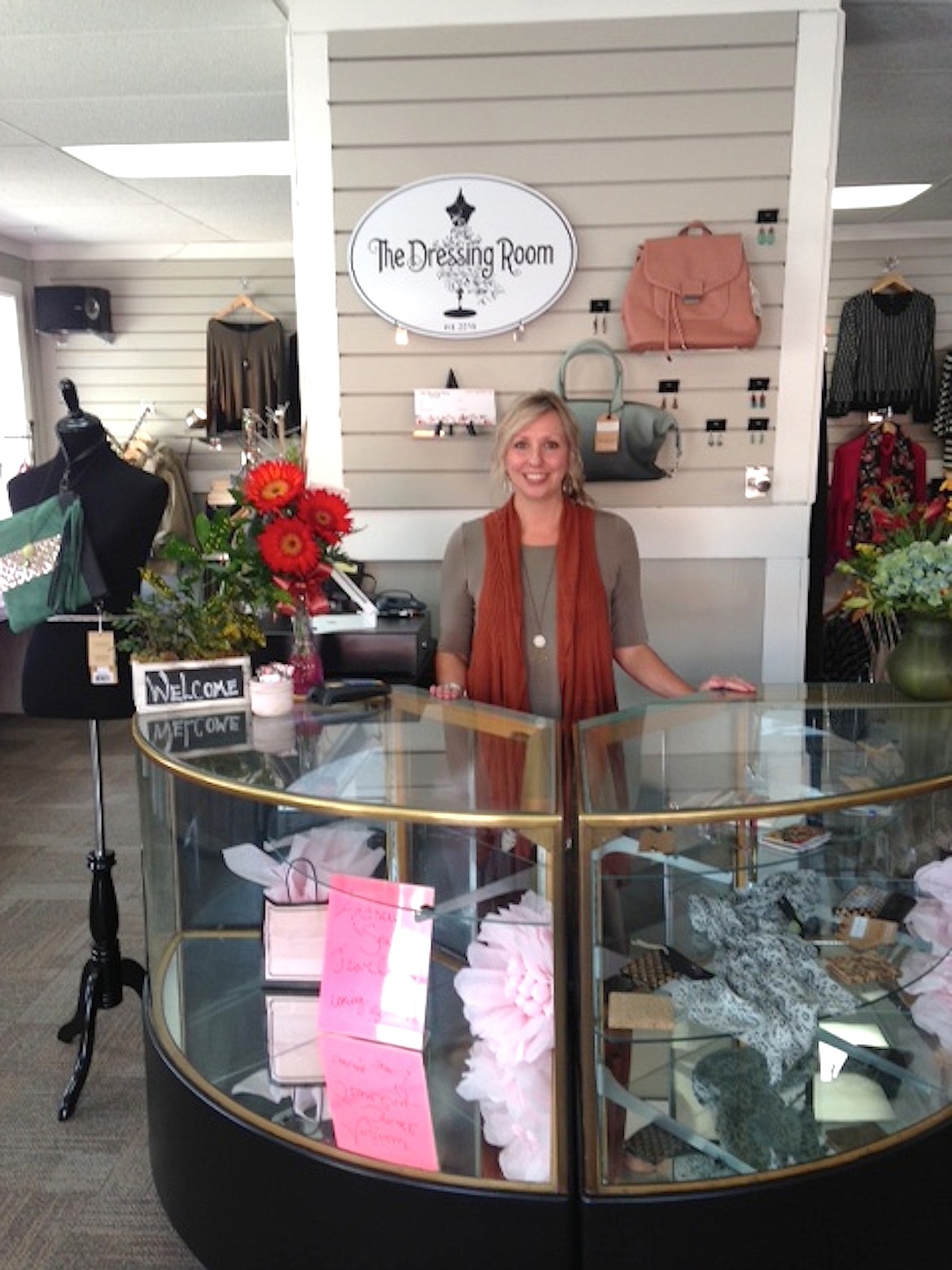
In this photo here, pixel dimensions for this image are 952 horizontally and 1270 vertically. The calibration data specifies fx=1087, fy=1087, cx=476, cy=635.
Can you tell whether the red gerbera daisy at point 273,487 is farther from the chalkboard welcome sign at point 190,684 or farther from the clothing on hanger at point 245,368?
the clothing on hanger at point 245,368

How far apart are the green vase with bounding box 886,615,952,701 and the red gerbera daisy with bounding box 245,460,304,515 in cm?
123

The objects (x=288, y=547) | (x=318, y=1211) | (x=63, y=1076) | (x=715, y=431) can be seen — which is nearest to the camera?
(x=318, y=1211)

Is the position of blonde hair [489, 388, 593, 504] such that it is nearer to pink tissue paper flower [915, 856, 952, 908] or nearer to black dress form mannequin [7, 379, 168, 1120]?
black dress form mannequin [7, 379, 168, 1120]

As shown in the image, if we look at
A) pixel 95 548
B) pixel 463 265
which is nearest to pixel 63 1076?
pixel 95 548

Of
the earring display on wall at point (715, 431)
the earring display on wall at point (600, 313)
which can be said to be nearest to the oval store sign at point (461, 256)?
the earring display on wall at point (600, 313)

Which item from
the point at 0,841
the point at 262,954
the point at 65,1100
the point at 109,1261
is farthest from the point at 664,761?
the point at 0,841

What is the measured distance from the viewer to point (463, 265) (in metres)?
3.21

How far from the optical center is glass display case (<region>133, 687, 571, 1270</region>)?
5.51 ft

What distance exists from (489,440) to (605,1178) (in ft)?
7.20

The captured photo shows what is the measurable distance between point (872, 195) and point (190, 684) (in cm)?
497

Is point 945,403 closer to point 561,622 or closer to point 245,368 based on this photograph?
point 245,368

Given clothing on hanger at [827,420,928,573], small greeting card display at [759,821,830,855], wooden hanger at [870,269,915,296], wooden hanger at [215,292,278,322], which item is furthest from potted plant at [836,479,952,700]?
wooden hanger at [215,292,278,322]

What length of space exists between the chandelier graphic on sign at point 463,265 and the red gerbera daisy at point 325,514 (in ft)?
4.29

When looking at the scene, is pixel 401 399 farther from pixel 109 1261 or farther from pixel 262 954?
pixel 109 1261
